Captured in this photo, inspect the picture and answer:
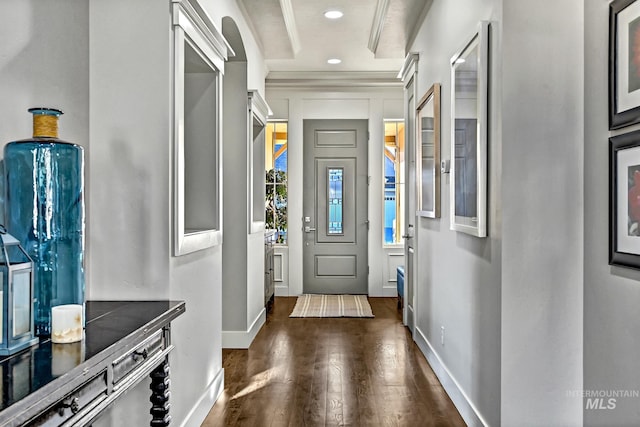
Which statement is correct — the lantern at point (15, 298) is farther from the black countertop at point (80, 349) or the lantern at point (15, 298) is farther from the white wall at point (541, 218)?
the white wall at point (541, 218)

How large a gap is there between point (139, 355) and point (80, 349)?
30 centimetres

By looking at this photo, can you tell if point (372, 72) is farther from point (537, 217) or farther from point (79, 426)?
point (79, 426)

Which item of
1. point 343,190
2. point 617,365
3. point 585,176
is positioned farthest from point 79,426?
point 343,190

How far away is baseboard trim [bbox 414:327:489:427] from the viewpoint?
271cm

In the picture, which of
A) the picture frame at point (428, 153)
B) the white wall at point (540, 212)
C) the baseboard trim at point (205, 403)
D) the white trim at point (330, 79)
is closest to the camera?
the white wall at point (540, 212)

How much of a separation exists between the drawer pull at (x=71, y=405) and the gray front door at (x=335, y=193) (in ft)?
20.0

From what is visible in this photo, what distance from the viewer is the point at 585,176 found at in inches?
87.4

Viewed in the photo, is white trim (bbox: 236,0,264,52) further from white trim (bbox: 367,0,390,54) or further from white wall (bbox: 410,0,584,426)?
white wall (bbox: 410,0,584,426)

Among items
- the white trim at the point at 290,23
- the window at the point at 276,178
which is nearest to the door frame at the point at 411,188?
the white trim at the point at 290,23

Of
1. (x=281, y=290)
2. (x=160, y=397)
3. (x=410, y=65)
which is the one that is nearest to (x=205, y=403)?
(x=160, y=397)

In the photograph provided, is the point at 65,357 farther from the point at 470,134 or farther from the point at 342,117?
the point at 342,117

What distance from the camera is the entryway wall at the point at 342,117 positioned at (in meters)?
7.14

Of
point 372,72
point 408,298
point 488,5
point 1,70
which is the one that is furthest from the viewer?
point 372,72

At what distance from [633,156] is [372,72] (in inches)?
212
